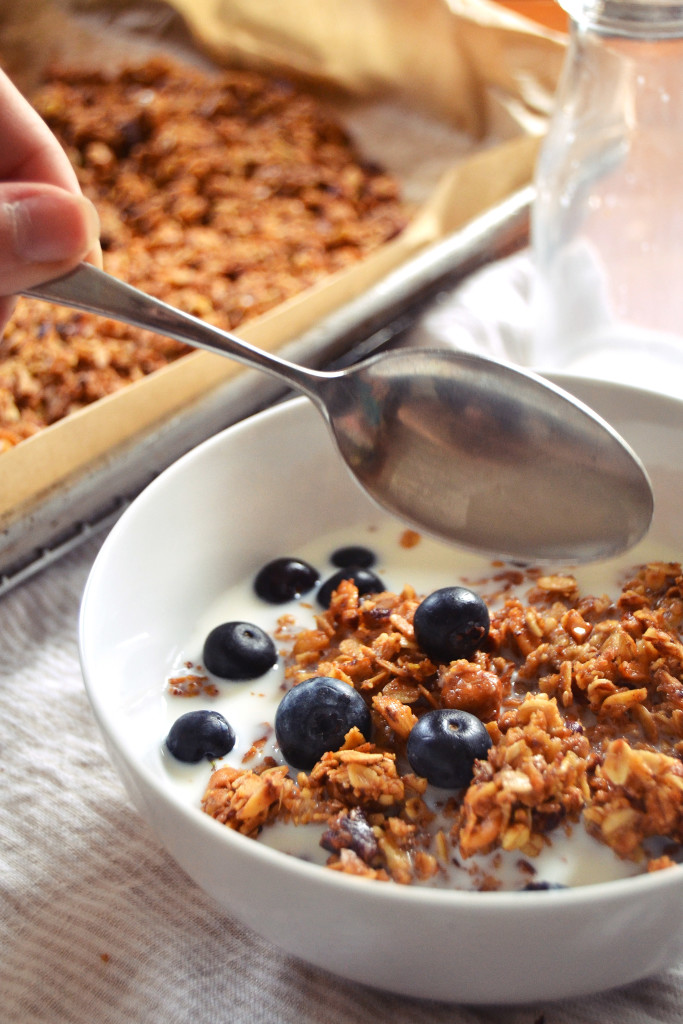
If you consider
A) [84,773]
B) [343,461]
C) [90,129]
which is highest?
[343,461]

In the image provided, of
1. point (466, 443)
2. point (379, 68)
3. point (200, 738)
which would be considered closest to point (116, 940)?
point (200, 738)

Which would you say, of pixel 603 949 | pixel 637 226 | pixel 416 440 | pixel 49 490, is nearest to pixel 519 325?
pixel 637 226

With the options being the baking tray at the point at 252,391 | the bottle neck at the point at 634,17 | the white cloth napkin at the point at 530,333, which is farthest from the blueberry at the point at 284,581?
the bottle neck at the point at 634,17

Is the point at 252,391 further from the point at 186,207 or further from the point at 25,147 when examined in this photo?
the point at 186,207

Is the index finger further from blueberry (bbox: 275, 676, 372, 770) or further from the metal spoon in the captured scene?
blueberry (bbox: 275, 676, 372, 770)

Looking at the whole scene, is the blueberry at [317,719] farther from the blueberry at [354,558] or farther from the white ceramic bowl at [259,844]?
the blueberry at [354,558]

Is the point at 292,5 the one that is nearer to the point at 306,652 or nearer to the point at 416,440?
the point at 416,440
